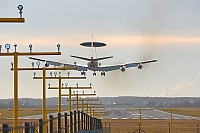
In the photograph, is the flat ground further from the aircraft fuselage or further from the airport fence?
the airport fence

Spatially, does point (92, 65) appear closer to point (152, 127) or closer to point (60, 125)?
point (152, 127)

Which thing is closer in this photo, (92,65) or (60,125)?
(60,125)

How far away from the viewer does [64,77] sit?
1768 inches

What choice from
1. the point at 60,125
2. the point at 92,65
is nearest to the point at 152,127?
the point at 92,65

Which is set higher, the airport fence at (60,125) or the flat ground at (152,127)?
the airport fence at (60,125)

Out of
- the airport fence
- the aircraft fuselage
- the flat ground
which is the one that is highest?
the aircraft fuselage

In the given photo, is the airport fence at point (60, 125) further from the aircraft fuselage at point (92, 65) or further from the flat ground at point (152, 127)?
the aircraft fuselage at point (92, 65)

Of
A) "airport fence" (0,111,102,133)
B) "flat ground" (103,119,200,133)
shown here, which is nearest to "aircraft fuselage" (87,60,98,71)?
"flat ground" (103,119,200,133)

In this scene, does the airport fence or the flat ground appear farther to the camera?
the flat ground

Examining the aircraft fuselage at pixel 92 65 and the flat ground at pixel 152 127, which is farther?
the aircraft fuselage at pixel 92 65

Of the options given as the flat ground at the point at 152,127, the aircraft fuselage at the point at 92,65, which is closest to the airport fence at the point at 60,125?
the flat ground at the point at 152,127

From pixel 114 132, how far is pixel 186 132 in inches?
324

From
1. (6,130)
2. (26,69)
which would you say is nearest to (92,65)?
(26,69)

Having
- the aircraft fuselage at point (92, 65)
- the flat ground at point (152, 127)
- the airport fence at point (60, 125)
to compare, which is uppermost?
the aircraft fuselage at point (92, 65)
